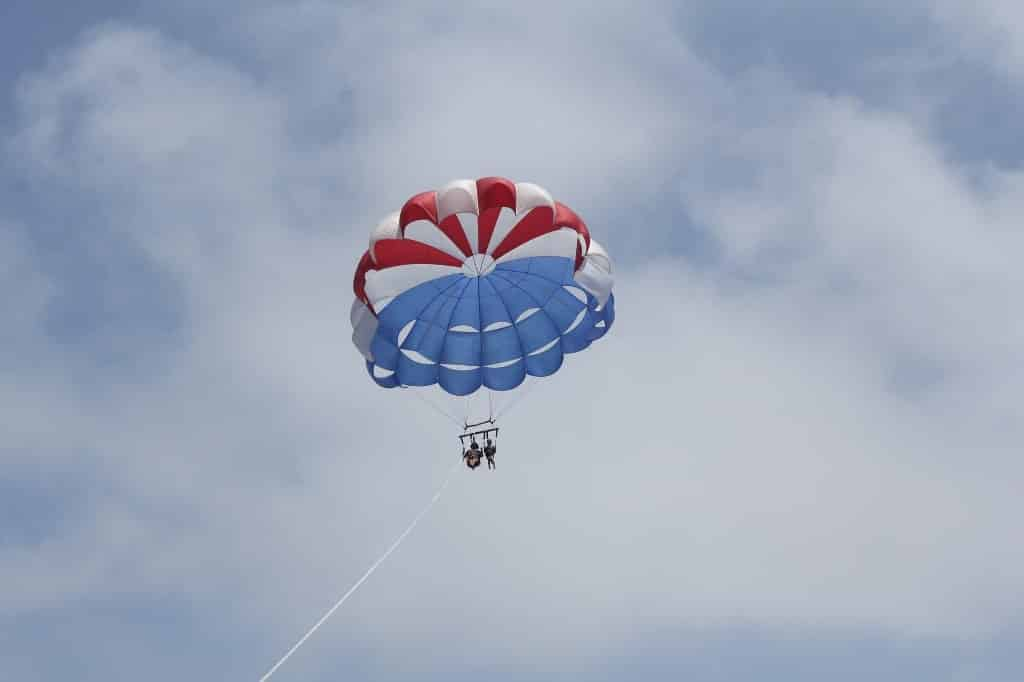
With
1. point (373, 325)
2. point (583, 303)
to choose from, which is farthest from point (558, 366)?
point (373, 325)

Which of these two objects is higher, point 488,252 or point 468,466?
point 488,252

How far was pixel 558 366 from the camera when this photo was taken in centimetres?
4922

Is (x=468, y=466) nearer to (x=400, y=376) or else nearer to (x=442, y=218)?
(x=400, y=376)

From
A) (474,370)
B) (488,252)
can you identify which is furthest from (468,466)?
(488,252)

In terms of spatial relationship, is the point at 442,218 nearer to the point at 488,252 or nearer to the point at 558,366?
the point at 488,252

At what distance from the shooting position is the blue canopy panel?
47.7m

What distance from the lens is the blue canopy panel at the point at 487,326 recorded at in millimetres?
47719

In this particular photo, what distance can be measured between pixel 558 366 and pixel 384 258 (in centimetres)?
636

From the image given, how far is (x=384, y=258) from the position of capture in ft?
152

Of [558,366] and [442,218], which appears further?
[558,366]

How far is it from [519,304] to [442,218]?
4.14m

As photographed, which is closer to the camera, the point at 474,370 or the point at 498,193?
the point at 498,193

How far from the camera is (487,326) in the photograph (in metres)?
48.3

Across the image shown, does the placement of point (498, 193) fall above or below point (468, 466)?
above
